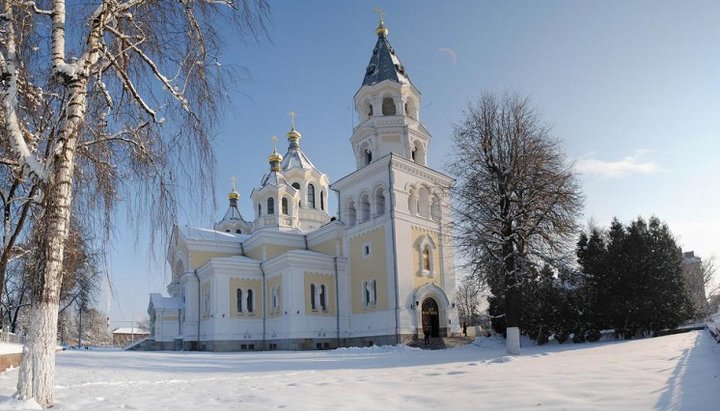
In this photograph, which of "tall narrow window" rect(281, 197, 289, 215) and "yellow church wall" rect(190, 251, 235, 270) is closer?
"yellow church wall" rect(190, 251, 235, 270)

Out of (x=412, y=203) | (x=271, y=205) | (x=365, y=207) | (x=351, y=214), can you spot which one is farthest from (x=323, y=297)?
(x=271, y=205)

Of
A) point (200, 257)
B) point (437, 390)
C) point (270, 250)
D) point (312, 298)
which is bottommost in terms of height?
point (437, 390)

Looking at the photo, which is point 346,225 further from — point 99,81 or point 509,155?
point 99,81

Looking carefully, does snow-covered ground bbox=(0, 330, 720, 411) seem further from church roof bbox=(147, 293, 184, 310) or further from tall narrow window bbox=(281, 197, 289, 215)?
tall narrow window bbox=(281, 197, 289, 215)

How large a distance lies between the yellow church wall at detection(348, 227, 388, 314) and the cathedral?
0.19 ft

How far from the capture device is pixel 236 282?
34.7 meters

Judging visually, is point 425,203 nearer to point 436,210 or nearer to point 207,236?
point 436,210

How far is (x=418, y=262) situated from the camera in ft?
100

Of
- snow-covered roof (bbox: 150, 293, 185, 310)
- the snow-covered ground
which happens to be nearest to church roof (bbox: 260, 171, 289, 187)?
snow-covered roof (bbox: 150, 293, 185, 310)

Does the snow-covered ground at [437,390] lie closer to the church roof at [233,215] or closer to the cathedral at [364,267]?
the cathedral at [364,267]

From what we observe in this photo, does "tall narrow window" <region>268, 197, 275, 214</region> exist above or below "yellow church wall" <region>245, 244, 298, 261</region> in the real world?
above

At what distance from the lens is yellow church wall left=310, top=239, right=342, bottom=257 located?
112 ft

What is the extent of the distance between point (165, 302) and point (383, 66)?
2329 cm

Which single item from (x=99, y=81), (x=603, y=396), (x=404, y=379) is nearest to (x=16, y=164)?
(x=99, y=81)
